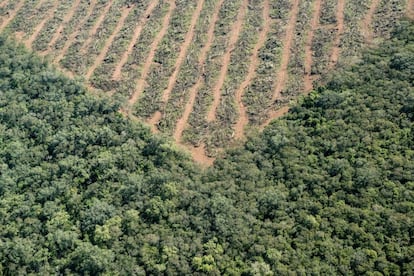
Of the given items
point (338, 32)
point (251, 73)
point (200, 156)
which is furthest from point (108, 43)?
point (338, 32)

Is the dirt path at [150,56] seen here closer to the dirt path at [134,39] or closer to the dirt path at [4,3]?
the dirt path at [134,39]

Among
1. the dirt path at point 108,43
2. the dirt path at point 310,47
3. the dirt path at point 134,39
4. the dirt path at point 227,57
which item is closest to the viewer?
the dirt path at point 227,57

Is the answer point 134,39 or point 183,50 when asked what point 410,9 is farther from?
point 134,39

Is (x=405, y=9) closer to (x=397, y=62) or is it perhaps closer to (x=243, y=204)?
(x=397, y=62)

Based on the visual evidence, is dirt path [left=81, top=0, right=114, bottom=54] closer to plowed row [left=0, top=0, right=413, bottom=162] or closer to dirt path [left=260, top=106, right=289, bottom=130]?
plowed row [left=0, top=0, right=413, bottom=162]

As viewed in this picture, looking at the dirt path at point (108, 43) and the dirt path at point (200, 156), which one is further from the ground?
the dirt path at point (108, 43)

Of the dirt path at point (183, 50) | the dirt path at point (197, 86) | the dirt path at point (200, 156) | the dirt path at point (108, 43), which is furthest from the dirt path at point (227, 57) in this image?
the dirt path at point (108, 43)
